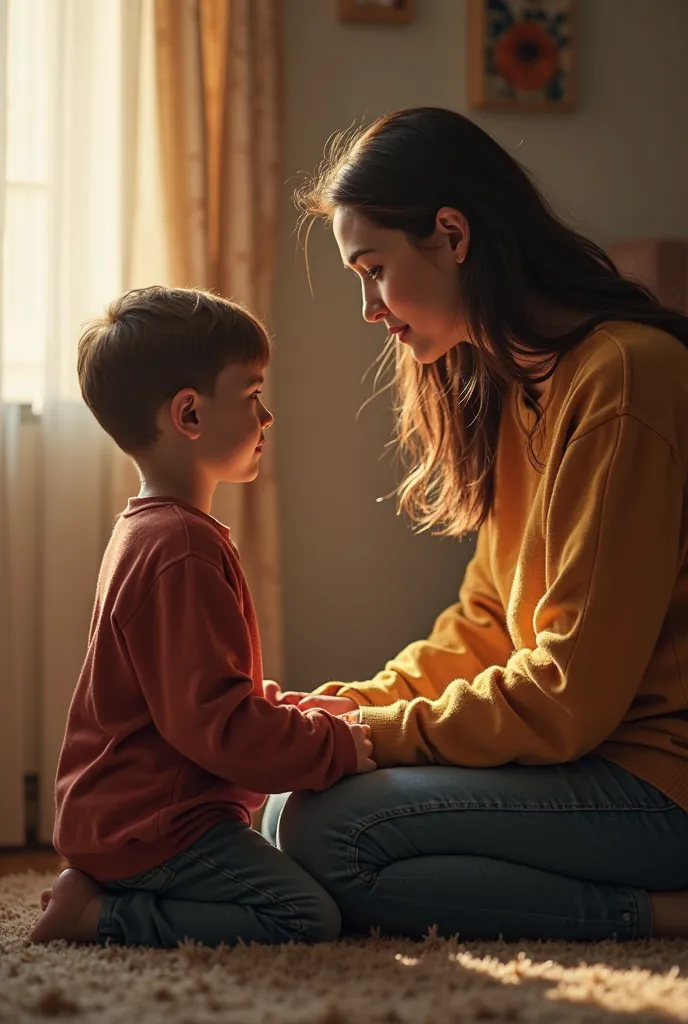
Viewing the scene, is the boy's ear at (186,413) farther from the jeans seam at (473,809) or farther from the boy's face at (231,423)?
the jeans seam at (473,809)

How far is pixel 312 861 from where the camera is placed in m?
1.50

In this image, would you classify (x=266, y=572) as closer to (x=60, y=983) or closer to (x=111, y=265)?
(x=111, y=265)

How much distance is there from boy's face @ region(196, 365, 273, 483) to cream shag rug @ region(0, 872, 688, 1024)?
0.58 meters

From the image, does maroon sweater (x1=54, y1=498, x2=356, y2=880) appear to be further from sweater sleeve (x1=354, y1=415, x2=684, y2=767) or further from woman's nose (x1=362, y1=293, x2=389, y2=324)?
woman's nose (x1=362, y1=293, x2=389, y2=324)

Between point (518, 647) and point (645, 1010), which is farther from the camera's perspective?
point (518, 647)

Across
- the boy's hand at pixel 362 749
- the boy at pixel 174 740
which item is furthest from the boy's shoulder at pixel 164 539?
the boy's hand at pixel 362 749

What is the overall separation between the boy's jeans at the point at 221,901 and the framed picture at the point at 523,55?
1.90m

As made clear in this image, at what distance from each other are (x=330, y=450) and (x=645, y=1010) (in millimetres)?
1756

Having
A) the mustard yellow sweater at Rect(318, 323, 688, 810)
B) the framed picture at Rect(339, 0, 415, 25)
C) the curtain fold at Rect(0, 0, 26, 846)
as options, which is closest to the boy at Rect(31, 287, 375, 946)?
the mustard yellow sweater at Rect(318, 323, 688, 810)

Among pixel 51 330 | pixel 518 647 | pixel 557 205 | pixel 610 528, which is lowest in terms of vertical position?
pixel 518 647

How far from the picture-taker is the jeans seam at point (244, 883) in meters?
1.43

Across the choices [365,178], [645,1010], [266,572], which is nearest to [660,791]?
[645,1010]

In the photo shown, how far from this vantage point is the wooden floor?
2307mm

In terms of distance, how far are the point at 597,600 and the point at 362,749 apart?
346mm
